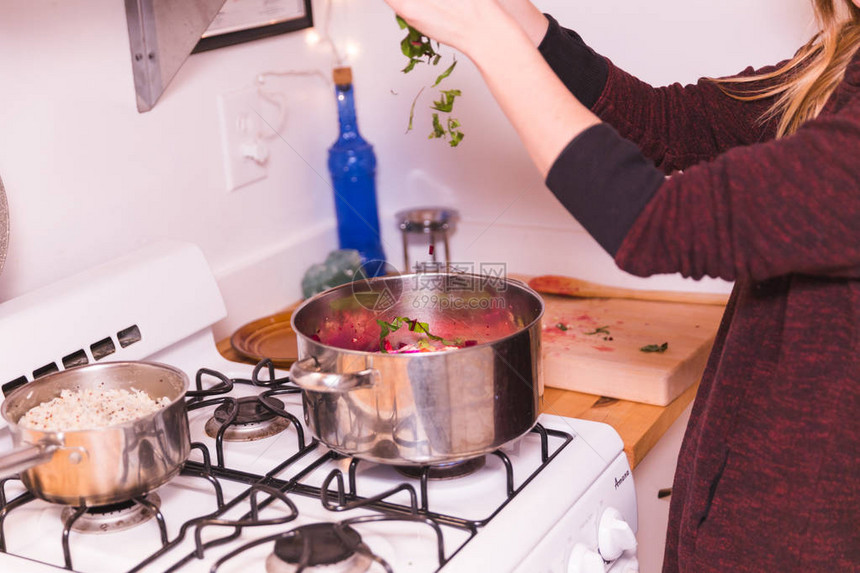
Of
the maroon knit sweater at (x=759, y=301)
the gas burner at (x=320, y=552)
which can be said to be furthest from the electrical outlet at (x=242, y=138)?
the gas burner at (x=320, y=552)

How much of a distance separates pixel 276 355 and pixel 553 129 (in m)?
0.74

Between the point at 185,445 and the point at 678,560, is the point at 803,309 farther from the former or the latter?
the point at 185,445

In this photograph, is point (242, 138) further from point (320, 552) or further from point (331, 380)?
point (320, 552)

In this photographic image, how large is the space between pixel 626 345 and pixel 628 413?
15cm

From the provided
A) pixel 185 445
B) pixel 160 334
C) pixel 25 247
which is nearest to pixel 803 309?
pixel 185 445

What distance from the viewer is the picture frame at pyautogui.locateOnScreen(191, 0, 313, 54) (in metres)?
1.45

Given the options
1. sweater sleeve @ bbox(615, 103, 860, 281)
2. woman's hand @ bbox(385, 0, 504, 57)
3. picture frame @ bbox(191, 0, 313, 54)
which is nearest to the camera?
sweater sleeve @ bbox(615, 103, 860, 281)

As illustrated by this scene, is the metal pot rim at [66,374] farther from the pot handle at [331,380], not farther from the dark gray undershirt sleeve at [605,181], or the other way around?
the dark gray undershirt sleeve at [605,181]

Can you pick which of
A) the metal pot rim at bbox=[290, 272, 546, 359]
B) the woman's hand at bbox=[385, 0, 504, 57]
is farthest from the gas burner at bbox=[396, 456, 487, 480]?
the woman's hand at bbox=[385, 0, 504, 57]

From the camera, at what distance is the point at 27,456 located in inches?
33.4

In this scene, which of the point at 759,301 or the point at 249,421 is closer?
the point at 759,301

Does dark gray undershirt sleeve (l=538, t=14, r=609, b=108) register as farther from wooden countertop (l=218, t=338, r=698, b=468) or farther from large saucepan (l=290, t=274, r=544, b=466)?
wooden countertop (l=218, t=338, r=698, b=468)

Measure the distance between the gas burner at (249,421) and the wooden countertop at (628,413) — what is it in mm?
344

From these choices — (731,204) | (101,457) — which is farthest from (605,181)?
(101,457)
